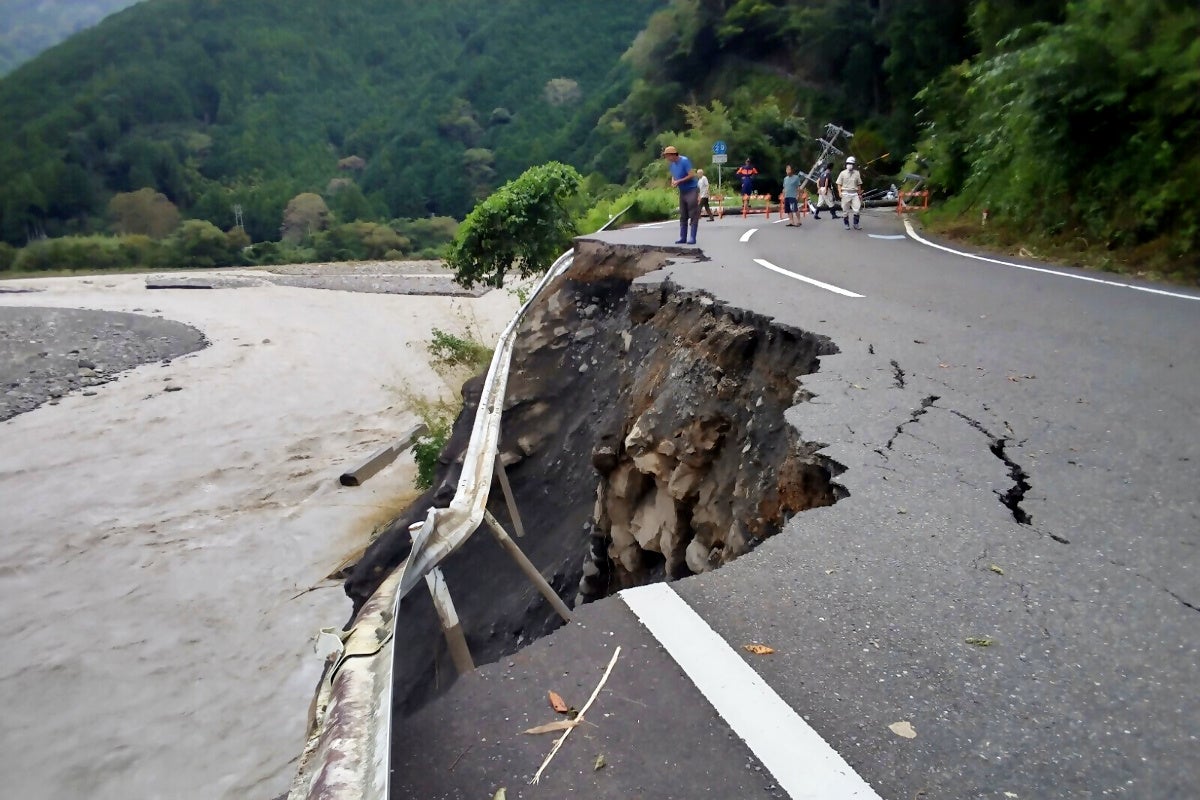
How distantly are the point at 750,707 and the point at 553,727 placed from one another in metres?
0.58

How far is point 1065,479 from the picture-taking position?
407 centimetres

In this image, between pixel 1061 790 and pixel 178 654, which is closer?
pixel 1061 790

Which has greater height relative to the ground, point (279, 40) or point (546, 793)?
point (279, 40)

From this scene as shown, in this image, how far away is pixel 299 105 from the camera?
388 feet

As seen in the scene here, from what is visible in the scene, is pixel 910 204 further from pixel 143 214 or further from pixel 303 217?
pixel 143 214

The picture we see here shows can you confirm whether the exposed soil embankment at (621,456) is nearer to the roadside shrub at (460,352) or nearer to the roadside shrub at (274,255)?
the roadside shrub at (460,352)

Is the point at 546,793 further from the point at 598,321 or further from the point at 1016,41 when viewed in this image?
the point at 1016,41

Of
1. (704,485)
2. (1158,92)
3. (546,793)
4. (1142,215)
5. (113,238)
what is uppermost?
(1158,92)

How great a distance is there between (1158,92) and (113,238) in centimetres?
→ 8485

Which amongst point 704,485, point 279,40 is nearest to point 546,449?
point 704,485

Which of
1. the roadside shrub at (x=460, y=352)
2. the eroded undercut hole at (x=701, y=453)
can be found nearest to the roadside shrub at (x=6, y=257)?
the roadside shrub at (x=460, y=352)

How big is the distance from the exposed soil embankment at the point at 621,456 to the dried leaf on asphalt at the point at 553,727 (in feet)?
7.01

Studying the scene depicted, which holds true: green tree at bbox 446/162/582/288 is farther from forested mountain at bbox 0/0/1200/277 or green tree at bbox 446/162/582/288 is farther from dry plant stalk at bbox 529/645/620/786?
dry plant stalk at bbox 529/645/620/786

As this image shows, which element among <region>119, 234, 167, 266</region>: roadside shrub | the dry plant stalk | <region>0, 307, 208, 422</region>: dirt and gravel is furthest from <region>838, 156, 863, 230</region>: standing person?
<region>119, 234, 167, 266</region>: roadside shrub
